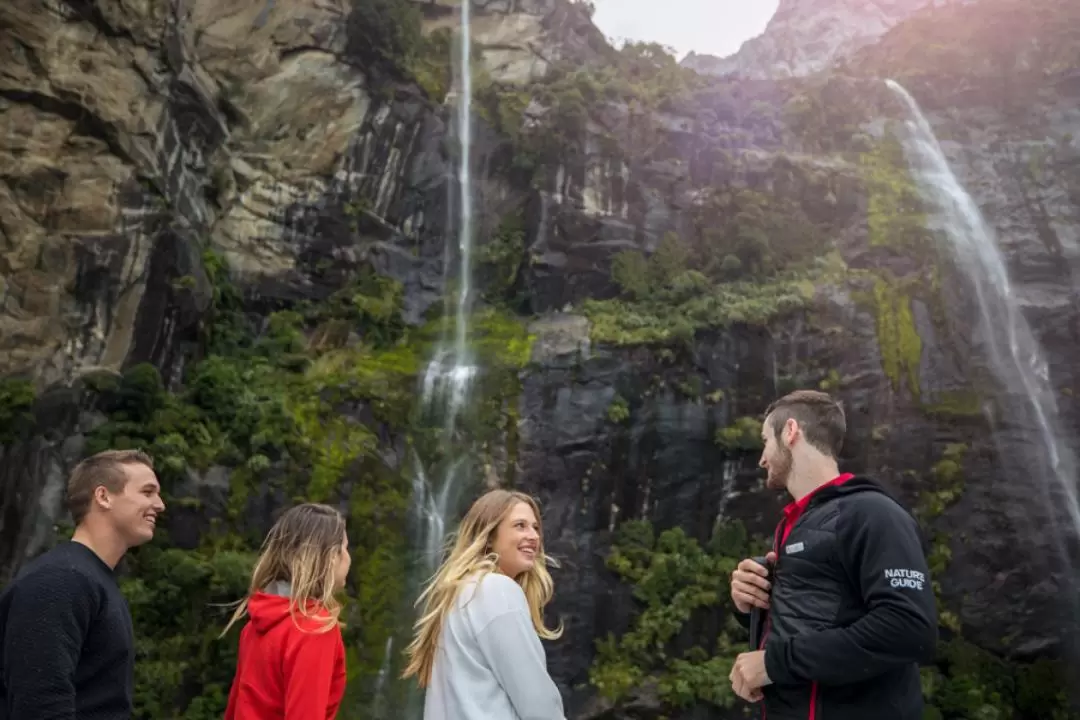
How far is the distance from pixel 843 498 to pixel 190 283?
14.4 meters

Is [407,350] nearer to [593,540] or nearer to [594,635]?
[593,540]

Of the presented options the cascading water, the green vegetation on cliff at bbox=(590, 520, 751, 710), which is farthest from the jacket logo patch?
the green vegetation on cliff at bbox=(590, 520, 751, 710)

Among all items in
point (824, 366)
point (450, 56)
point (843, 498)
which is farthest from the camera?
point (450, 56)

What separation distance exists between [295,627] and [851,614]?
214cm

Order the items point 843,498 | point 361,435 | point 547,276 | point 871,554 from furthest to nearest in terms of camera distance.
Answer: point 547,276, point 361,435, point 843,498, point 871,554

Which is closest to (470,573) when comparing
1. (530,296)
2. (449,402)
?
(449,402)

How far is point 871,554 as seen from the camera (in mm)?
2775

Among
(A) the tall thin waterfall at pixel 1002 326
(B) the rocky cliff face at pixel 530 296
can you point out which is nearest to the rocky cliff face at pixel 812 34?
(B) the rocky cliff face at pixel 530 296

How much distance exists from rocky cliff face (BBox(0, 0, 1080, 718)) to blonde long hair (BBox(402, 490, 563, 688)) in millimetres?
9739

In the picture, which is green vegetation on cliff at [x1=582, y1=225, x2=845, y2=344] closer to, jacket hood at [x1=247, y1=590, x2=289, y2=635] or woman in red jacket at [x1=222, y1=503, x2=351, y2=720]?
woman in red jacket at [x1=222, y1=503, x2=351, y2=720]

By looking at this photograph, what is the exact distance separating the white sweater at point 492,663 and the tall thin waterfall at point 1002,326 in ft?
51.6

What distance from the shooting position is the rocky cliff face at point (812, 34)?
45750 millimetres

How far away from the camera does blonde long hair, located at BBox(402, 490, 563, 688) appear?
3.12 meters

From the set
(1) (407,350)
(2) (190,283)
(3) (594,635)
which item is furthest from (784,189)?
(2) (190,283)
